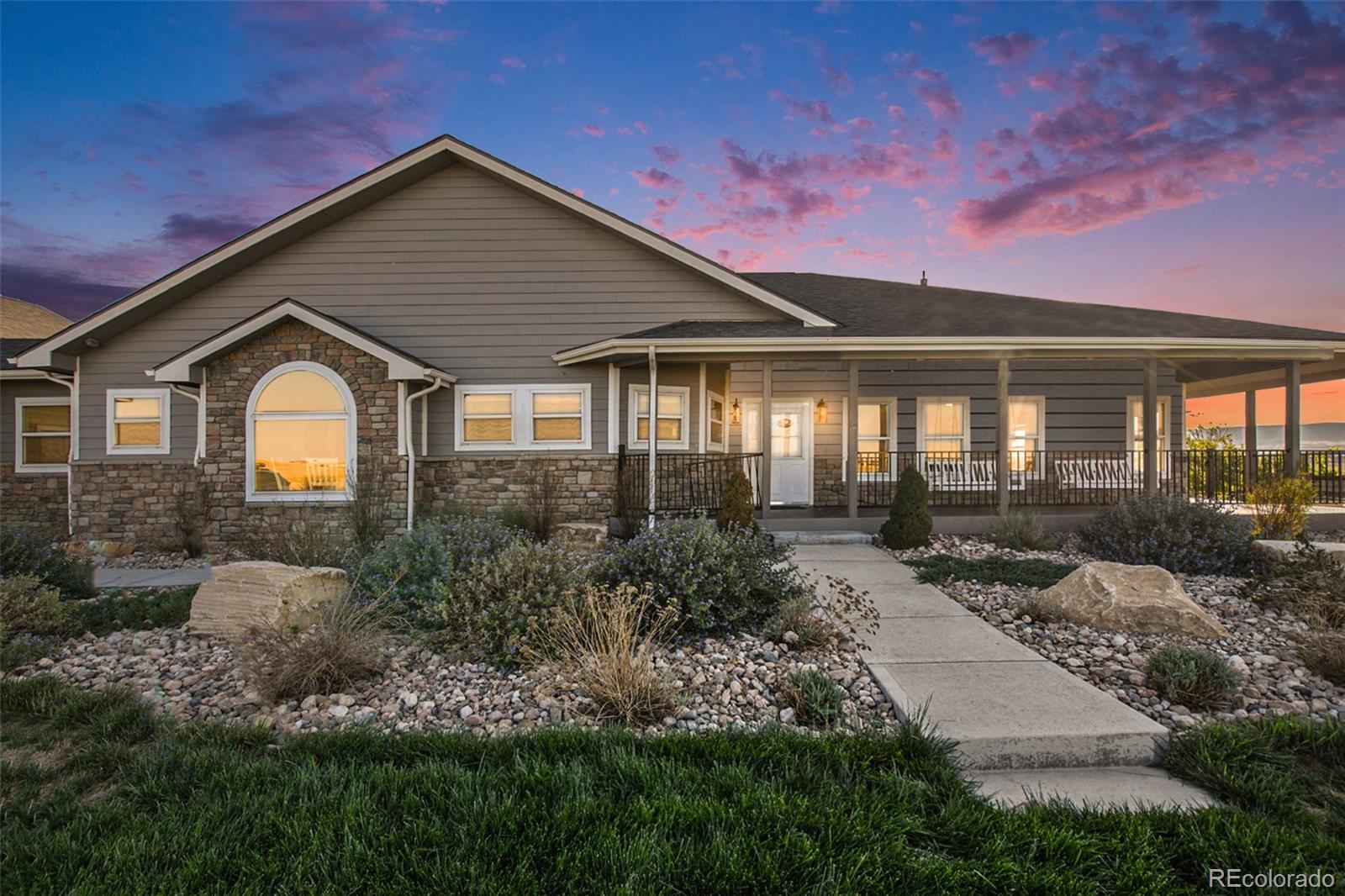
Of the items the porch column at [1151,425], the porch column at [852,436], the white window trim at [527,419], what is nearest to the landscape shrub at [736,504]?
the porch column at [852,436]

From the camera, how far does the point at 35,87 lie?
7789mm

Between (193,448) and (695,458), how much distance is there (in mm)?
9055

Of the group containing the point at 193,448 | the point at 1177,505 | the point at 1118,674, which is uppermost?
the point at 193,448

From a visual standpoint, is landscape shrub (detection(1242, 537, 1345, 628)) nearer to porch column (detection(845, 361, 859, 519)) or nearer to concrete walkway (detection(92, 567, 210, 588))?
porch column (detection(845, 361, 859, 519))

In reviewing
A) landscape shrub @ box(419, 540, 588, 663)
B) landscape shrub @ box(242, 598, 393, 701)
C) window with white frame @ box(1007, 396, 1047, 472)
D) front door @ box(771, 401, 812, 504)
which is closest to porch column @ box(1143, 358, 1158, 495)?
window with white frame @ box(1007, 396, 1047, 472)

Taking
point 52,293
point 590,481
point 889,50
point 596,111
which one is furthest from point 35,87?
point 889,50

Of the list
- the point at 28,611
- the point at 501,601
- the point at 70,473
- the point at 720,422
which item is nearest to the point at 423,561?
the point at 501,601

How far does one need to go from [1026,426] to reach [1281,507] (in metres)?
4.64

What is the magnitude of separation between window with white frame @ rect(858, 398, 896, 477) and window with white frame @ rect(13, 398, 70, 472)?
16.1 m

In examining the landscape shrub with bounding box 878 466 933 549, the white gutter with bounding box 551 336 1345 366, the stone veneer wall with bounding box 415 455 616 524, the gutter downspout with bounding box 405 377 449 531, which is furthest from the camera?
the stone veneer wall with bounding box 415 455 616 524

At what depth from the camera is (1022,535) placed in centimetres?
871

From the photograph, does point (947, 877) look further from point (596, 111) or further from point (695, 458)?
point (596, 111)

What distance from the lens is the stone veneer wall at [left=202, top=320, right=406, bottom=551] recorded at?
9742 millimetres

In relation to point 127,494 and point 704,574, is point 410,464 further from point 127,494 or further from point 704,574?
point 704,574
